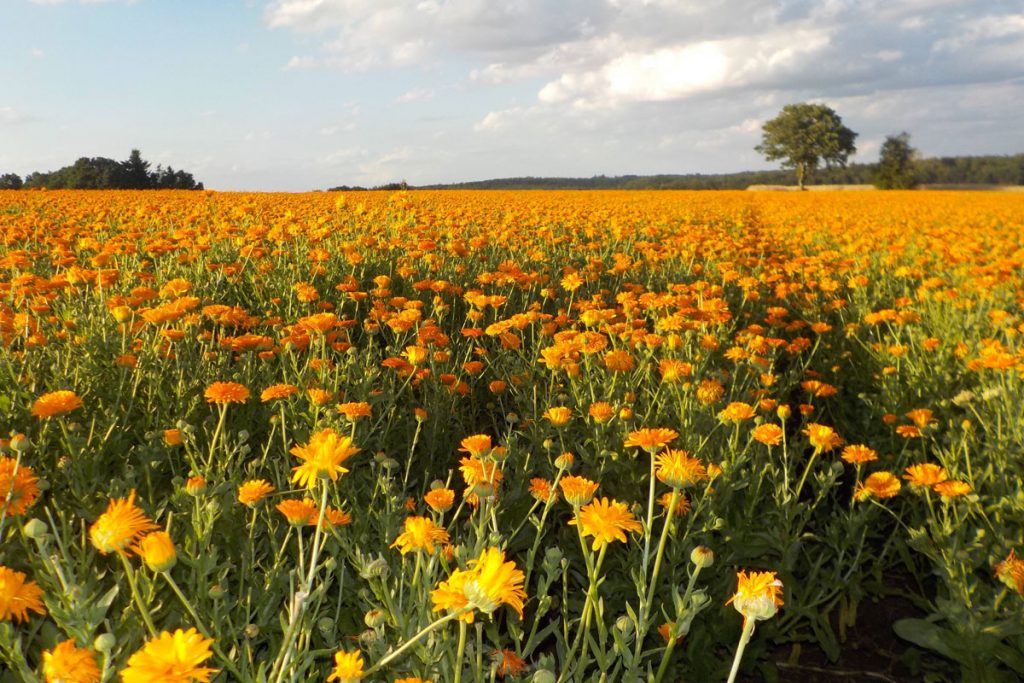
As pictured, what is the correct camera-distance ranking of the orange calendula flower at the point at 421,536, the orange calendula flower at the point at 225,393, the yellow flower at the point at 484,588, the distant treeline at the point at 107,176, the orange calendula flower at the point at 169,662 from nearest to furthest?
the orange calendula flower at the point at 169,662 < the yellow flower at the point at 484,588 < the orange calendula flower at the point at 421,536 < the orange calendula flower at the point at 225,393 < the distant treeline at the point at 107,176

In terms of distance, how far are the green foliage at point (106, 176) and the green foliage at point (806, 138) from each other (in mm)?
50821

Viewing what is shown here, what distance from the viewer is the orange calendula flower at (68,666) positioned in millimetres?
941

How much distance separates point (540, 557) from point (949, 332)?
3.13 meters

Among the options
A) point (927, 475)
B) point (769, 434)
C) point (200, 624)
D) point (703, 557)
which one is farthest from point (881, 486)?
point (200, 624)

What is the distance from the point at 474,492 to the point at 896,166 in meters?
59.6

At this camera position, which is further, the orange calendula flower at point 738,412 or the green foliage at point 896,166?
the green foliage at point 896,166

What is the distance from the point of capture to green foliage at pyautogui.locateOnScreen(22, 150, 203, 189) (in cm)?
2944

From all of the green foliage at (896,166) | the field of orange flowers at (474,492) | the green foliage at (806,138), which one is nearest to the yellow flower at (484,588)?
the field of orange flowers at (474,492)

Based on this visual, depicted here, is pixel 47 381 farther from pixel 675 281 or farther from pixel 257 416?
pixel 675 281

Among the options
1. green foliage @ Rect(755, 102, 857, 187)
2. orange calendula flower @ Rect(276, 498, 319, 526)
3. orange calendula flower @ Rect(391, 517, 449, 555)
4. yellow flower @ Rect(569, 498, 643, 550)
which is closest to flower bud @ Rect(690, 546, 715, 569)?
yellow flower @ Rect(569, 498, 643, 550)

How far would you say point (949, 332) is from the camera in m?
4.18

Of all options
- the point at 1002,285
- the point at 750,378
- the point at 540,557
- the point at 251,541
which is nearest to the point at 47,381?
the point at 251,541

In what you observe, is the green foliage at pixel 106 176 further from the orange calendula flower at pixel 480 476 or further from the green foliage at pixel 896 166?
the green foliage at pixel 896 166

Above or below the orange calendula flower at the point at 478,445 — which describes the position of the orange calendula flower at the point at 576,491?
below
